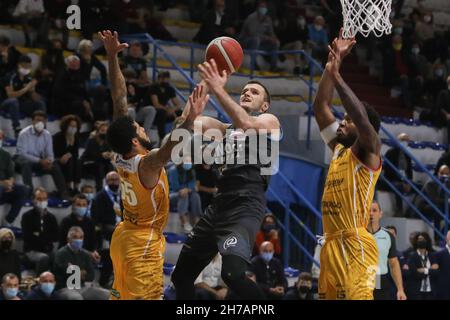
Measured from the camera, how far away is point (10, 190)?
14984mm

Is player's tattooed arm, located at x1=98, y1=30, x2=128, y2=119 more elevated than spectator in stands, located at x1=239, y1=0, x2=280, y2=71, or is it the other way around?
player's tattooed arm, located at x1=98, y1=30, x2=128, y2=119

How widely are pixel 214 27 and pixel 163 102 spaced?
3269 mm

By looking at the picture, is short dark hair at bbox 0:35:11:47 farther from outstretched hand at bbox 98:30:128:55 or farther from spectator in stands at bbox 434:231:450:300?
spectator in stands at bbox 434:231:450:300

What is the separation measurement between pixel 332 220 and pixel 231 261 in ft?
3.30

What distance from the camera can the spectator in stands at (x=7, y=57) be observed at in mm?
16797

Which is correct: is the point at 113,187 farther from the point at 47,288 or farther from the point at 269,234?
the point at 269,234

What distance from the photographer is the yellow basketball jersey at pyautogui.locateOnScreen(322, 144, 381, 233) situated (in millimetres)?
9703

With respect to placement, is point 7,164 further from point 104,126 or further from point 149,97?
point 149,97

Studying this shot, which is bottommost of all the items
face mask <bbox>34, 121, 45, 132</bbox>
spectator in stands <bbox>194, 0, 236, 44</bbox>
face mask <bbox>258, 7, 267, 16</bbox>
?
face mask <bbox>34, 121, 45, 132</bbox>

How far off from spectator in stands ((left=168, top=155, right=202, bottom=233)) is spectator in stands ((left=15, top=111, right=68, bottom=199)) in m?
1.58

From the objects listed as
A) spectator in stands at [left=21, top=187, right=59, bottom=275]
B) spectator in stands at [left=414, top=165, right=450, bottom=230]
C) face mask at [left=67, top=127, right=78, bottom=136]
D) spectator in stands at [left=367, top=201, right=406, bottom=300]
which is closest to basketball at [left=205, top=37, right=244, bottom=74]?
spectator in stands at [left=367, top=201, right=406, bottom=300]

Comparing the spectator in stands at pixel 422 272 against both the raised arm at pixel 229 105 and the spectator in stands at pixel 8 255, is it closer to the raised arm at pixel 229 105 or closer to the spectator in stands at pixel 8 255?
the spectator in stands at pixel 8 255

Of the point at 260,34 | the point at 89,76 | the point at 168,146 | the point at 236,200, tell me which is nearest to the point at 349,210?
the point at 236,200
